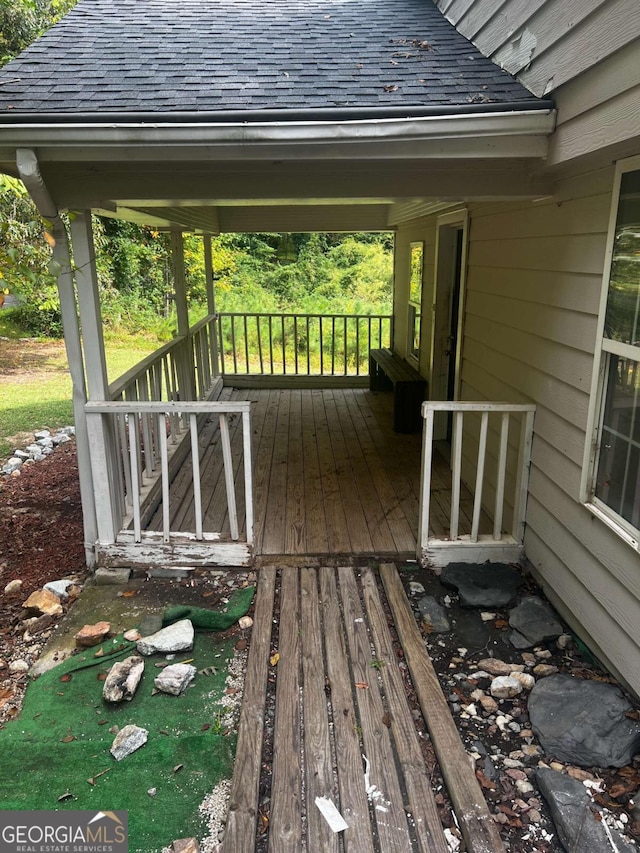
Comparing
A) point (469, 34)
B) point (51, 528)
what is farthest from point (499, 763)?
point (469, 34)

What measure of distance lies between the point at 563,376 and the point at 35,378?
8687mm

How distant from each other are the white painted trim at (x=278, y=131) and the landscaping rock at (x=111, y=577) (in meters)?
2.32

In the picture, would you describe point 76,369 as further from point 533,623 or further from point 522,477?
point 533,623

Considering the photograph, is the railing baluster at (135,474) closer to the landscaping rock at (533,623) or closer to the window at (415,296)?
the landscaping rock at (533,623)

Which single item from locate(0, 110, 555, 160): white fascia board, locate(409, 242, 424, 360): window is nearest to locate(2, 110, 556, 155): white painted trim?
locate(0, 110, 555, 160): white fascia board

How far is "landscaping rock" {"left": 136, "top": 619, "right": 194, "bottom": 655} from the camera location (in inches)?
112

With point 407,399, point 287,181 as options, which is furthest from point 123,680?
point 407,399

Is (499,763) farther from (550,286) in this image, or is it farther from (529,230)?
(529,230)

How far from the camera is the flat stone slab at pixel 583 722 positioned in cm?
218

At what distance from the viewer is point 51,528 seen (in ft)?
13.9

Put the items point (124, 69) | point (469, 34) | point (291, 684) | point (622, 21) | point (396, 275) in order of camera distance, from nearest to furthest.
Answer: point (622, 21), point (291, 684), point (124, 69), point (469, 34), point (396, 275)

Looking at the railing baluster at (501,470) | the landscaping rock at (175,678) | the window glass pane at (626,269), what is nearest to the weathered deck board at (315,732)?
the landscaping rock at (175,678)

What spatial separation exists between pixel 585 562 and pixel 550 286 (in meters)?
1.45

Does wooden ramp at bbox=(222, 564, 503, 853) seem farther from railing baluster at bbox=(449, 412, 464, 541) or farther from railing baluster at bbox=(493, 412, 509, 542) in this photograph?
Answer: railing baluster at bbox=(493, 412, 509, 542)
